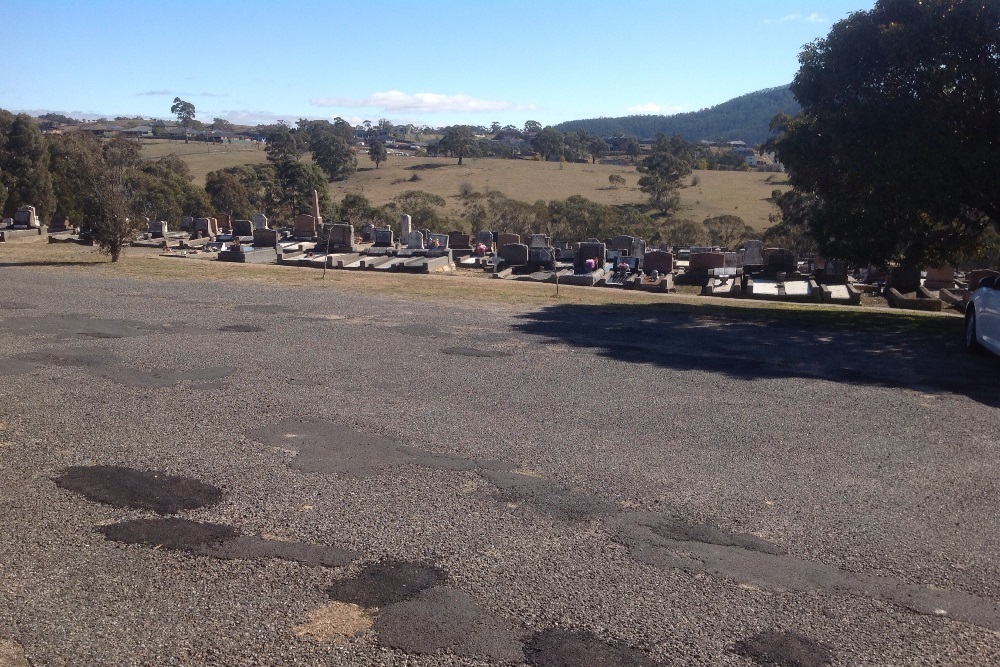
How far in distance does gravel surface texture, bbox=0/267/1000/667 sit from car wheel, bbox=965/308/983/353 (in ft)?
4.45

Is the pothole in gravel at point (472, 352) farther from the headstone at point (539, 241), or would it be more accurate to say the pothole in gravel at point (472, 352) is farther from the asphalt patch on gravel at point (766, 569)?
the headstone at point (539, 241)

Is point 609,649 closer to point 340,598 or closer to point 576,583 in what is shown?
point 576,583

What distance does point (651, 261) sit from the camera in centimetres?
2945

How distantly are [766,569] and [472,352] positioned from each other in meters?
6.83

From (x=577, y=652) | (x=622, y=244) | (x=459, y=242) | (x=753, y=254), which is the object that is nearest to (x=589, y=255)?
(x=622, y=244)

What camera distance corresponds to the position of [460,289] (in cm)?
2097

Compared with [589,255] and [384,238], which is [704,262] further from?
[384,238]

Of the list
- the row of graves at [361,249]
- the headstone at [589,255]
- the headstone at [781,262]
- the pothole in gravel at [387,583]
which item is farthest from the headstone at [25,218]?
the pothole in gravel at [387,583]

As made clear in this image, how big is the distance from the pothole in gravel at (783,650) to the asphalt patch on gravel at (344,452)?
269 cm

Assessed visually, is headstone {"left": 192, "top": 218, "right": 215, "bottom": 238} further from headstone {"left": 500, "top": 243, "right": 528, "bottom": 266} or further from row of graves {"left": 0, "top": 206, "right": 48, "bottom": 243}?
headstone {"left": 500, "top": 243, "right": 528, "bottom": 266}

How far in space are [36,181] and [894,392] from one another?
45.2 metres

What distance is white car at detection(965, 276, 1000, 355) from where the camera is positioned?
10820 mm

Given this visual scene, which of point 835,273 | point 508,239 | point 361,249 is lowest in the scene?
point 835,273

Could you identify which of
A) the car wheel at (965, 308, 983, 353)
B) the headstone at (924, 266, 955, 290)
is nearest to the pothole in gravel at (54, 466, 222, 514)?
the car wheel at (965, 308, 983, 353)
